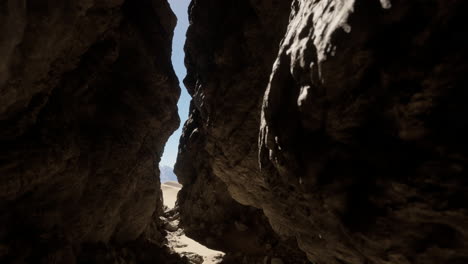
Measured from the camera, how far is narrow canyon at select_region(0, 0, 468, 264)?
2.88 metres

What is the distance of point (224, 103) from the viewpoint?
28.9 feet

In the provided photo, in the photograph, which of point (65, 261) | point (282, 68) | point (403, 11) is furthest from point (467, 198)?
point (65, 261)

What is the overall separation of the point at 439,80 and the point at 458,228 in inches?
56.8

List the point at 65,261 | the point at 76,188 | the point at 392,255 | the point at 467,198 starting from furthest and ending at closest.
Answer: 1. the point at 76,188
2. the point at 65,261
3. the point at 392,255
4. the point at 467,198

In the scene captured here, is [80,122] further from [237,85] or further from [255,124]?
[255,124]

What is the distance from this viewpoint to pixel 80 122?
784cm

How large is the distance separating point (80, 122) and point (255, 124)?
4.81m

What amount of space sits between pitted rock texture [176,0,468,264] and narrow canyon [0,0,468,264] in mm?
17

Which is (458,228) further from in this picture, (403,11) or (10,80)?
(10,80)

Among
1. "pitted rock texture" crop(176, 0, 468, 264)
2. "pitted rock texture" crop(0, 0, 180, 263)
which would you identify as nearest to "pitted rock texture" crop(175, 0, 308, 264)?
"pitted rock texture" crop(0, 0, 180, 263)

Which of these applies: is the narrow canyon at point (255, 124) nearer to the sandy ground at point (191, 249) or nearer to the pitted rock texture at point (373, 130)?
the pitted rock texture at point (373, 130)

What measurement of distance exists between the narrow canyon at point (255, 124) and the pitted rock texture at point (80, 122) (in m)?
0.03

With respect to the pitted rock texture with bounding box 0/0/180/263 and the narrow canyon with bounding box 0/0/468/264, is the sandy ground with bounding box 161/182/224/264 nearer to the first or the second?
the narrow canyon with bounding box 0/0/468/264

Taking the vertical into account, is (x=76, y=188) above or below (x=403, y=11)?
below
